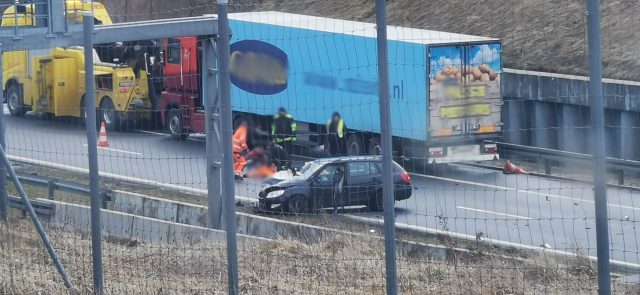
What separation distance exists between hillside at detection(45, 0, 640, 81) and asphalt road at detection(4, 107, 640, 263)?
3.98 metres

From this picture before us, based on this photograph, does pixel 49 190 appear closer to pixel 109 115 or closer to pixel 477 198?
pixel 477 198

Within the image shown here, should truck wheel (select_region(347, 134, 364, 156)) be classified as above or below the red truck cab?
below

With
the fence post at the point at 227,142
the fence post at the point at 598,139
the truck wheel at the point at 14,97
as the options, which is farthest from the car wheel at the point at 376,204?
the truck wheel at the point at 14,97

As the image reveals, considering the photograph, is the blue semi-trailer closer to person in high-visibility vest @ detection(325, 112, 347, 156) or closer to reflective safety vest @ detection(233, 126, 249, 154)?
person in high-visibility vest @ detection(325, 112, 347, 156)

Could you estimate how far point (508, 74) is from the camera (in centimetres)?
2486

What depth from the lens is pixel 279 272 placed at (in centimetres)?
950

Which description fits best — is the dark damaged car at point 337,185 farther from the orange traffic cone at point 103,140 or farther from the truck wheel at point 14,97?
the truck wheel at point 14,97

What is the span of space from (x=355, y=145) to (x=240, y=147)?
2660 millimetres

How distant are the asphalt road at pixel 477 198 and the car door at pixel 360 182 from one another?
335 millimetres

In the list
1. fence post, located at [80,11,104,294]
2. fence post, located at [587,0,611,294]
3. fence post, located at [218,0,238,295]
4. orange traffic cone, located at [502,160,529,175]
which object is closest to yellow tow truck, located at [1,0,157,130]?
orange traffic cone, located at [502,160,529,175]

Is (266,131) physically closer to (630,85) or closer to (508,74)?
(630,85)

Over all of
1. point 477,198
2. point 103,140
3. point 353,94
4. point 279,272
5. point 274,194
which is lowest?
point 477,198

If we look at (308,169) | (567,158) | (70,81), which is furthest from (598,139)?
(70,81)

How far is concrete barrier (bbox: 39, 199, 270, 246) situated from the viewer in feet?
39.0
